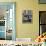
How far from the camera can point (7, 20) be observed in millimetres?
4469

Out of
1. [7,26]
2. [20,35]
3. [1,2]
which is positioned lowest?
[20,35]

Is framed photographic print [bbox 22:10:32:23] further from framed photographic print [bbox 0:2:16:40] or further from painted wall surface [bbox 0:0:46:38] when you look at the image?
framed photographic print [bbox 0:2:16:40]

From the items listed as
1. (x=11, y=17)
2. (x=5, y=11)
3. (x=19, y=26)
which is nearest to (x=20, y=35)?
(x=19, y=26)

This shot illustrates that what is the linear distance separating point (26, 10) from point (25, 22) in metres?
0.39

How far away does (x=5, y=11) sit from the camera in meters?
4.48

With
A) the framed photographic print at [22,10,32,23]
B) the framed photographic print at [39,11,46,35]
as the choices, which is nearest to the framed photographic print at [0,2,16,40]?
the framed photographic print at [22,10,32,23]

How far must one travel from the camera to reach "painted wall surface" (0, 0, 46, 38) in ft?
14.3

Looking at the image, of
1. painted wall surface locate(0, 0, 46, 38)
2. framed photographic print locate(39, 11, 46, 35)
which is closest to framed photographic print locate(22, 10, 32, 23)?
painted wall surface locate(0, 0, 46, 38)

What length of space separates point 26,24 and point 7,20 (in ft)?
2.07

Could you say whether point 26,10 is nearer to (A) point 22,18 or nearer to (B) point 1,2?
(A) point 22,18

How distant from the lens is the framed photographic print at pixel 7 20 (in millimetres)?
4418

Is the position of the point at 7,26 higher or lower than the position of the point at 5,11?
lower

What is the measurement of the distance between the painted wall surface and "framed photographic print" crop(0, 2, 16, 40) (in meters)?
0.16

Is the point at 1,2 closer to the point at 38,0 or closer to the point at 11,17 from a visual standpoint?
the point at 11,17
